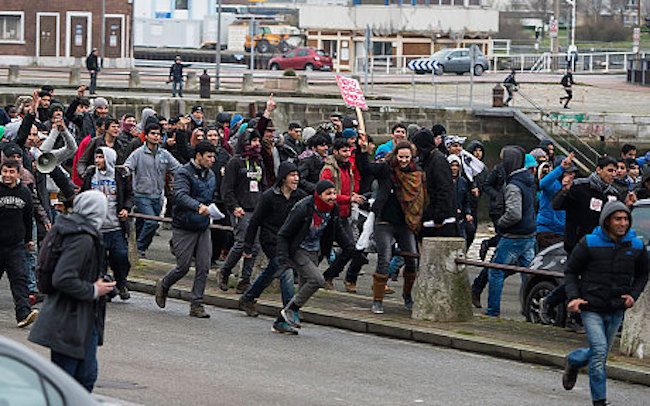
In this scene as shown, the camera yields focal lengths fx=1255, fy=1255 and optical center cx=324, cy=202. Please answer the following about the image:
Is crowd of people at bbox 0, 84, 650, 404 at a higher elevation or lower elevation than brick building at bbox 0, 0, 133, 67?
lower

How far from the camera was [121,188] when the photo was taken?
556 inches

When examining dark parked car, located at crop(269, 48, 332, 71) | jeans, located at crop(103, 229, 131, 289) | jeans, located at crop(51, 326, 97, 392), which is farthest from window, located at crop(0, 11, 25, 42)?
jeans, located at crop(51, 326, 97, 392)

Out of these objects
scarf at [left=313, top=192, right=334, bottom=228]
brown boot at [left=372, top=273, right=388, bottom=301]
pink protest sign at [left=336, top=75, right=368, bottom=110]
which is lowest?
brown boot at [left=372, top=273, right=388, bottom=301]

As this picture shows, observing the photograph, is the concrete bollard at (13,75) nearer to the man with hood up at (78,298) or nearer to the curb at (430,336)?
the curb at (430,336)

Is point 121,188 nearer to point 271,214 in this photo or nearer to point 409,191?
point 271,214

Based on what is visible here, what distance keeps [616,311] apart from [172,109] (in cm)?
3051

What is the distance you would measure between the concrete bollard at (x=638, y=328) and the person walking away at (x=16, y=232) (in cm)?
560

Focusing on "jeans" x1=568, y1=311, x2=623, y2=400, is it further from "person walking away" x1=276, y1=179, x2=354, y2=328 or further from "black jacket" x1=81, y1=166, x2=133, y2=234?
"black jacket" x1=81, y1=166, x2=133, y2=234

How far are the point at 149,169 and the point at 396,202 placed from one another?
414 centimetres

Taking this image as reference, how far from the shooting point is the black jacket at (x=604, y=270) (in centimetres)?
964

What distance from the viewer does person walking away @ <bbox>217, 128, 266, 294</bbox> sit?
14.2 m

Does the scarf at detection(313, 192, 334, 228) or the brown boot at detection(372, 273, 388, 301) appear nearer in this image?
the scarf at detection(313, 192, 334, 228)

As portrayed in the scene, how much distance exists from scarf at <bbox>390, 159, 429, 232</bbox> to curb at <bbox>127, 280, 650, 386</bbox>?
118cm

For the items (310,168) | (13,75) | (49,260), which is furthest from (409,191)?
(13,75)
